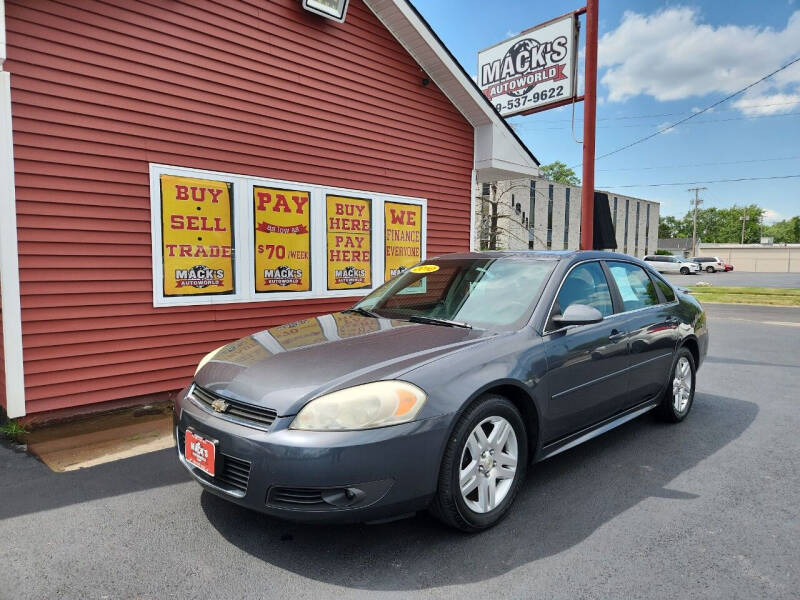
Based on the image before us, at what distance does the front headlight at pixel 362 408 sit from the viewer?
2328 mm

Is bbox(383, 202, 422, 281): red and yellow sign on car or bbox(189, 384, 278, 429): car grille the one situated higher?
bbox(383, 202, 422, 281): red and yellow sign on car

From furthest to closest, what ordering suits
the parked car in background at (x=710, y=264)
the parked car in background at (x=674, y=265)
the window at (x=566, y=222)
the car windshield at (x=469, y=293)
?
the window at (x=566, y=222) → the parked car in background at (x=710, y=264) → the parked car in background at (x=674, y=265) → the car windshield at (x=469, y=293)

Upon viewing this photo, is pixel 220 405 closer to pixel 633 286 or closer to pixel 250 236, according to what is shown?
pixel 633 286

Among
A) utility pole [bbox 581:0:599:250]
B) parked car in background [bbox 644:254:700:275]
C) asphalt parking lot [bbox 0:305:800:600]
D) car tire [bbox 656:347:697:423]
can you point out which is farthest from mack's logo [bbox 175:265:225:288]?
parked car in background [bbox 644:254:700:275]

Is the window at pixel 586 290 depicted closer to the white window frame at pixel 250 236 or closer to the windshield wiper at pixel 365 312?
the windshield wiper at pixel 365 312

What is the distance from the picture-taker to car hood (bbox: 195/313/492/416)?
97.3 inches

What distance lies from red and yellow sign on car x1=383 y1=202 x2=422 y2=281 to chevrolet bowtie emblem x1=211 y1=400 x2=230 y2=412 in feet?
15.4

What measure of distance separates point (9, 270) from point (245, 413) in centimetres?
298

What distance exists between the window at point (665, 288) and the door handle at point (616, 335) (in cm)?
112

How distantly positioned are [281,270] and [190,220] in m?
1.15

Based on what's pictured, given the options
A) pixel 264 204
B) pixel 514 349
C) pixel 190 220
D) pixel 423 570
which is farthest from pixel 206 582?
pixel 264 204

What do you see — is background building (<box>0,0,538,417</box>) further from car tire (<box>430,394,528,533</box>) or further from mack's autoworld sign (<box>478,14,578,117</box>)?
car tire (<box>430,394,528,533</box>)

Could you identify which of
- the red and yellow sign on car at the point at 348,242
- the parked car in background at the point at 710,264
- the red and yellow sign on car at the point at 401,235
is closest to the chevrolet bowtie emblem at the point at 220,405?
the red and yellow sign on car at the point at 348,242

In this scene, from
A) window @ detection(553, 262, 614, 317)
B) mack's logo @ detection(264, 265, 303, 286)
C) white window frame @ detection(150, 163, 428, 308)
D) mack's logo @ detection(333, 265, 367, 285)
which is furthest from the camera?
mack's logo @ detection(333, 265, 367, 285)
